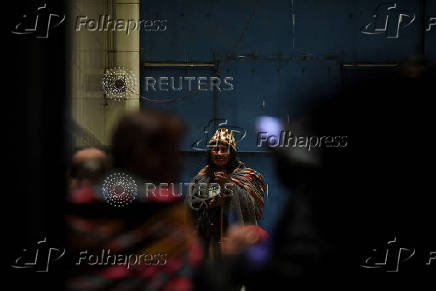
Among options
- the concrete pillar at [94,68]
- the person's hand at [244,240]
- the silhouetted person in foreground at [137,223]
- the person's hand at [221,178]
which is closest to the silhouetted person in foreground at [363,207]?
the person's hand at [244,240]

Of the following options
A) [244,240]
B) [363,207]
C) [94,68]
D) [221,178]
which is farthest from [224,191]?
[363,207]

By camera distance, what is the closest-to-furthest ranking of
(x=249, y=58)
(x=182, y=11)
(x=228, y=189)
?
(x=228, y=189) → (x=182, y=11) → (x=249, y=58)

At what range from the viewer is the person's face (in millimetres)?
3730

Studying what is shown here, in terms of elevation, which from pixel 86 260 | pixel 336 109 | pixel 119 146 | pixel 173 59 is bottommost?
pixel 86 260

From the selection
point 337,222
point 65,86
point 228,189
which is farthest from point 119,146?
point 228,189

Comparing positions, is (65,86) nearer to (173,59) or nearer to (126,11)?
(126,11)

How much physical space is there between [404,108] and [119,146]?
1.13m

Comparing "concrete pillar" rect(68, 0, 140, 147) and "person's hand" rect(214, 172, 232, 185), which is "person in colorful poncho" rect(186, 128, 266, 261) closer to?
"person's hand" rect(214, 172, 232, 185)

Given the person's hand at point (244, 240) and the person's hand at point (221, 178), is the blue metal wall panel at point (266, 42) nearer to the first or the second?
the person's hand at point (221, 178)

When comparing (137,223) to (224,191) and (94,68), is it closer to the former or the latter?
(94,68)

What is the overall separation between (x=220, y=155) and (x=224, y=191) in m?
0.26

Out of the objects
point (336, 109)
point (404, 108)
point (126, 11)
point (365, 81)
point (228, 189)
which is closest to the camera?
point (404, 108)

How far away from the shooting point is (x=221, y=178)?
3.68 meters

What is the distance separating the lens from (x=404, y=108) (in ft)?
7.02
